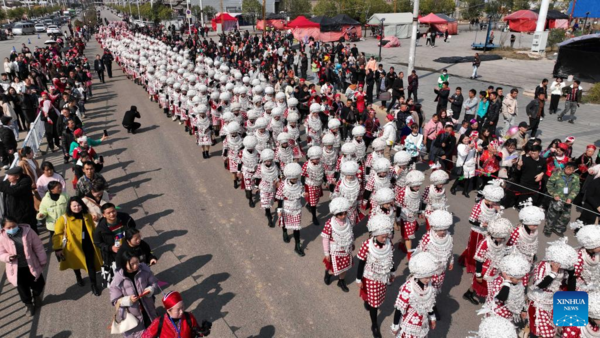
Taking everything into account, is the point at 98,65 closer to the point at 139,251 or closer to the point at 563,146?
the point at 139,251

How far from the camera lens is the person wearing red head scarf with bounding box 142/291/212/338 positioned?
456 cm

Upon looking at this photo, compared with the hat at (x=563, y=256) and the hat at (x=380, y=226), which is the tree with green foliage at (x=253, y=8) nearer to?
the hat at (x=380, y=226)

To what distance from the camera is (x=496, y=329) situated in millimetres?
4102

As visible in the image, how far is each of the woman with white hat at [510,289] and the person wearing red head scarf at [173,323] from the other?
3814 mm

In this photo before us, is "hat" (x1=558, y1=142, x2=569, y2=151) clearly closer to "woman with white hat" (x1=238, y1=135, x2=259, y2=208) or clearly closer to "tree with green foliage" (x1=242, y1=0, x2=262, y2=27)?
Result: "woman with white hat" (x1=238, y1=135, x2=259, y2=208)

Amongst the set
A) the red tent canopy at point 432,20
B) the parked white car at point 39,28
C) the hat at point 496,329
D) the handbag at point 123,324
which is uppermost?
the red tent canopy at point 432,20

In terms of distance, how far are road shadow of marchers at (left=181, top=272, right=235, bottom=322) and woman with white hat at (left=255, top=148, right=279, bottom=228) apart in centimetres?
215

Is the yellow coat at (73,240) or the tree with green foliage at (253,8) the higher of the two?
the tree with green foliage at (253,8)

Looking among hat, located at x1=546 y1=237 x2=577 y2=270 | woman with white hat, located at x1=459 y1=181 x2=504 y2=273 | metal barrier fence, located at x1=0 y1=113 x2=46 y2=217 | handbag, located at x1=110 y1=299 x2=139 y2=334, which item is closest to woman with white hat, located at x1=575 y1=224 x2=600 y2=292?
hat, located at x1=546 y1=237 x2=577 y2=270

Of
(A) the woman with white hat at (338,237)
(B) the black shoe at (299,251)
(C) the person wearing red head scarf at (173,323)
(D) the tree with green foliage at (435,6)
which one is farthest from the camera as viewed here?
(D) the tree with green foliage at (435,6)

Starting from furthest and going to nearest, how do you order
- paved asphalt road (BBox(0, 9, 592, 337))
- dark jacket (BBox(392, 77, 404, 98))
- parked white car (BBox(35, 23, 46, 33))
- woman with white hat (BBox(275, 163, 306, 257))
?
parked white car (BBox(35, 23, 46, 33)) → dark jacket (BBox(392, 77, 404, 98)) → woman with white hat (BBox(275, 163, 306, 257)) → paved asphalt road (BBox(0, 9, 592, 337))

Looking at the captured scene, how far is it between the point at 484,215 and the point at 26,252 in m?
8.02

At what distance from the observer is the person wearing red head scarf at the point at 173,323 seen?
15.0ft

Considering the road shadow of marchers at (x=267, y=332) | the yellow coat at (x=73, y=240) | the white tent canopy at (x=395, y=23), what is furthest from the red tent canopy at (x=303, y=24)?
the road shadow of marchers at (x=267, y=332)
